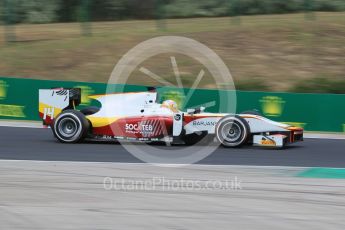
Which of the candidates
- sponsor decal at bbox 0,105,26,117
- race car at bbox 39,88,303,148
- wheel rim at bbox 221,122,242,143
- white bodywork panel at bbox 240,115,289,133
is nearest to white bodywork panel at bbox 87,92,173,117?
race car at bbox 39,88,303,148

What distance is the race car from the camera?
12.1 metres

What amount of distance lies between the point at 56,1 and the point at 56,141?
16.6 metres

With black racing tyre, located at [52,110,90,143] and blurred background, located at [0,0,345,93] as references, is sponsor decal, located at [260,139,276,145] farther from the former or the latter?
blurred background, located at [0,0,345,93]

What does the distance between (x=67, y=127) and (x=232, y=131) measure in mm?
2975

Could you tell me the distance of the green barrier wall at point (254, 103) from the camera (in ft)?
51.0

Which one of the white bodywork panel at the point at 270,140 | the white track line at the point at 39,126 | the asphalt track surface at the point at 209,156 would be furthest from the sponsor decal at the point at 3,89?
the white bodywork panel at the point at 270,140

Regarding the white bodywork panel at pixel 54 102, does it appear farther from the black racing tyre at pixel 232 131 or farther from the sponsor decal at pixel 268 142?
the sponsor decal at pixel 268 142

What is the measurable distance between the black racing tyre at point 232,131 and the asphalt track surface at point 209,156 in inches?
5.8

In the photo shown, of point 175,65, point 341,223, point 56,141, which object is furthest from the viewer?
point 175,65

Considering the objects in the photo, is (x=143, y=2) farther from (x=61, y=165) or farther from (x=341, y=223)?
(x=341, y=223)

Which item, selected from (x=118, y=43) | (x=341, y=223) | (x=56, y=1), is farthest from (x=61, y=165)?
(x=56, y=1)

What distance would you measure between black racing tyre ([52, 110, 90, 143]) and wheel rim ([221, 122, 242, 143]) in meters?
2.43

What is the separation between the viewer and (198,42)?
2430 centimetres

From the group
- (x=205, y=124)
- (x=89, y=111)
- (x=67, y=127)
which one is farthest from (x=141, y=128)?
(x=67, y=127)
